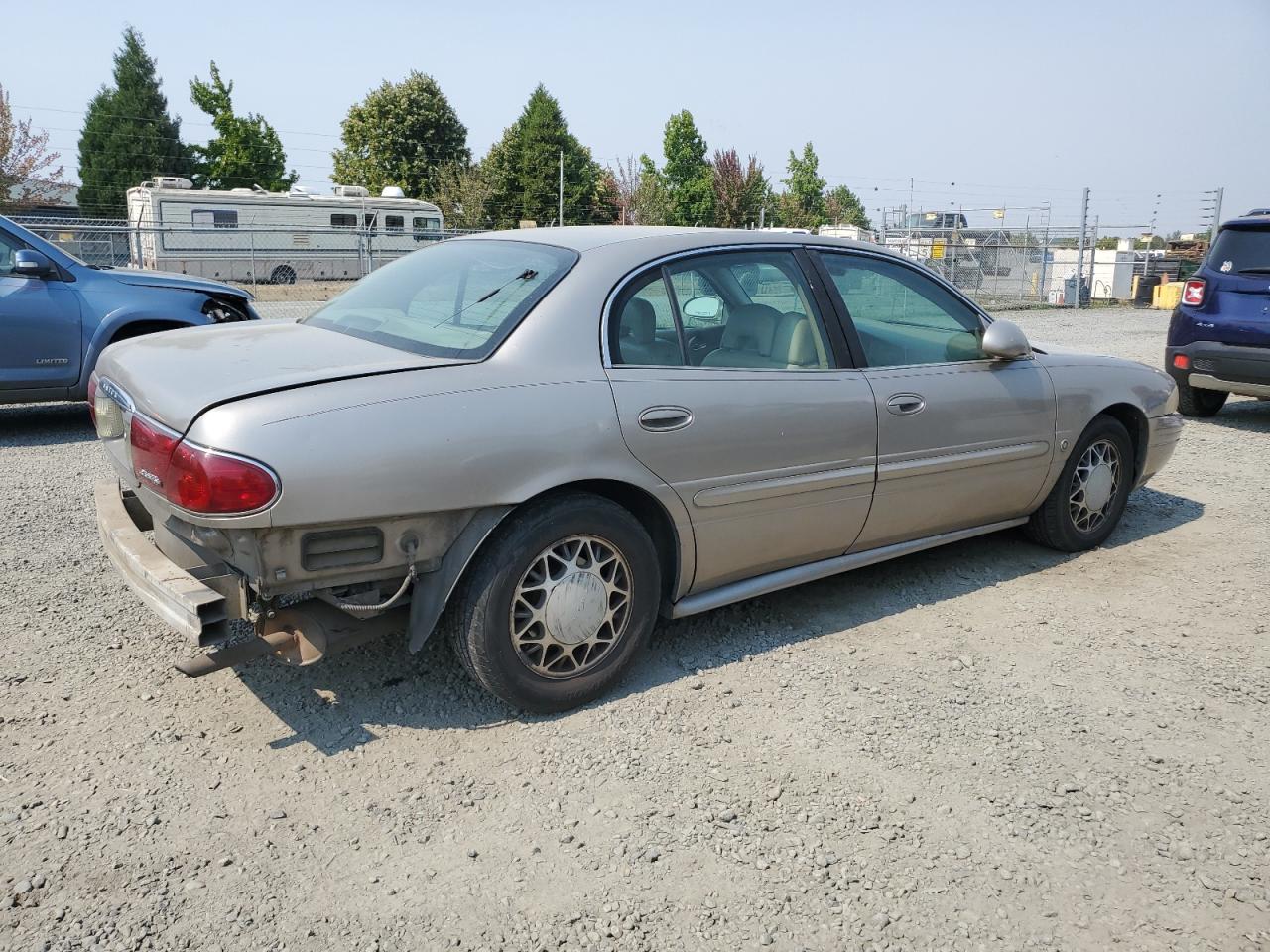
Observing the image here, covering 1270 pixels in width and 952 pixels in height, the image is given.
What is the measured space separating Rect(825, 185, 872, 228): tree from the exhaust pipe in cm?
5566

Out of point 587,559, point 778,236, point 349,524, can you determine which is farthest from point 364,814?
point 778,236

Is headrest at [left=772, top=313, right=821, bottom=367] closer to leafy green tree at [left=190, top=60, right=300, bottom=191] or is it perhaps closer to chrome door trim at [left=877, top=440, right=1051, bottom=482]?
chrome door trim at [left=877, top=440, right=1051, bottom=482]

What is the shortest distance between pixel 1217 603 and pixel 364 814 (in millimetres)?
3822

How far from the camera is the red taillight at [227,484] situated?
9.14 ft

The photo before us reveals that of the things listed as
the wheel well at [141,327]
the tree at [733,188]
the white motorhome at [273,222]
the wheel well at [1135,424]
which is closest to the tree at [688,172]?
the tree at [733,188]

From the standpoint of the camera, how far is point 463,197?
133 feet

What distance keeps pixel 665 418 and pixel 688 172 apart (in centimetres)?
4158

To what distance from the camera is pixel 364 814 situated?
9.47 feet

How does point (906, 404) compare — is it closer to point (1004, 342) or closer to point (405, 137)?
point (1004, 342)

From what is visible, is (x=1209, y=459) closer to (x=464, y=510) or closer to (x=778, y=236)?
(x=778, y=236)

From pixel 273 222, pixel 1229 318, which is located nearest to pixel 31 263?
pixel 1229 318

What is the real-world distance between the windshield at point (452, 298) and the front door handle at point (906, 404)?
1.44m

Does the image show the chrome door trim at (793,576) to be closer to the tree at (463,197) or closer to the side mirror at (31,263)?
the side mirror at (31,263)

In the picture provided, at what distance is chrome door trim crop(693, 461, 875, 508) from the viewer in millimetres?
3646
